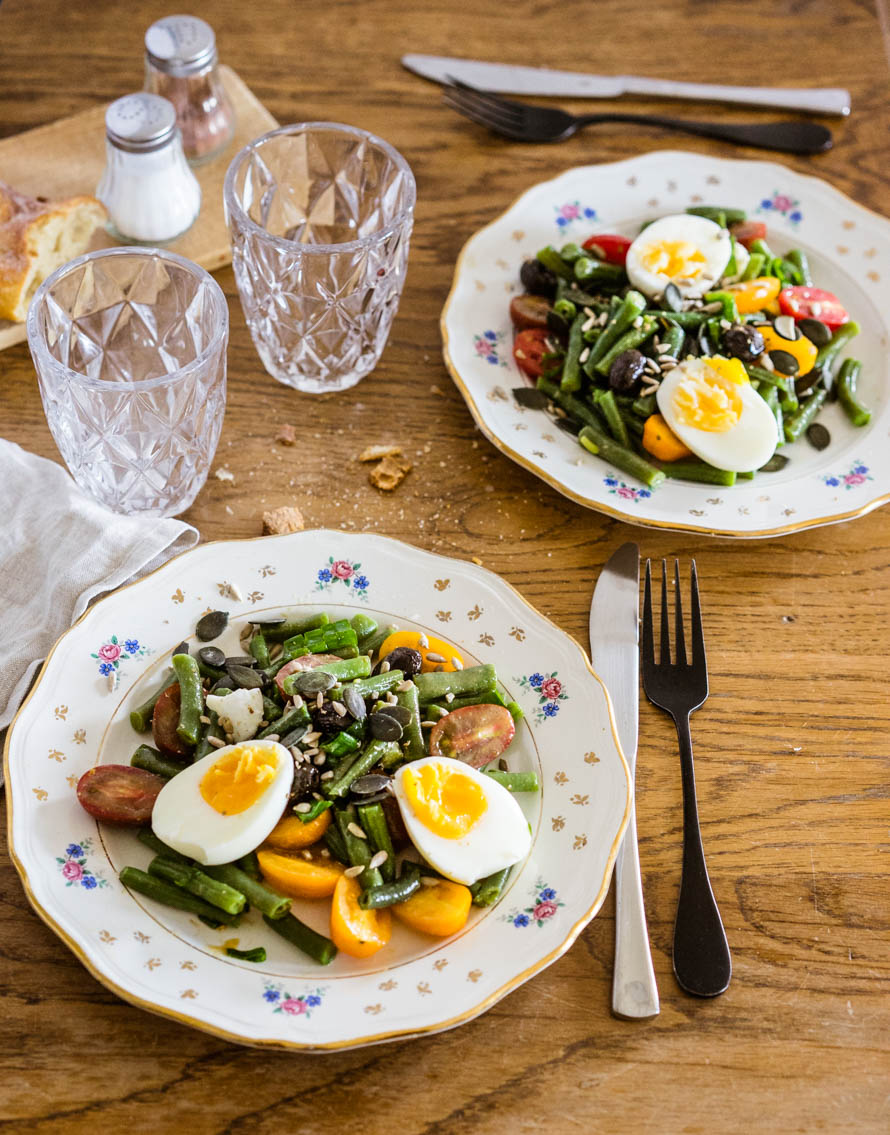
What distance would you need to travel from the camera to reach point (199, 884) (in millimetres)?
1546

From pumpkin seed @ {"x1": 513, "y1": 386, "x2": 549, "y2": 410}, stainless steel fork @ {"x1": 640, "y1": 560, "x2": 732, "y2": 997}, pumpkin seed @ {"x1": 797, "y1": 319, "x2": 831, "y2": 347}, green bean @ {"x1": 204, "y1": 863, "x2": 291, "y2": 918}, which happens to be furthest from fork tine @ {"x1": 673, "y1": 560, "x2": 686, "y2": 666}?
green bean @ {"x1": 204, "y1": 863, "x2": 291, "y2": 918}

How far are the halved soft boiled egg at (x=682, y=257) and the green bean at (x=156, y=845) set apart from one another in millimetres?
1509

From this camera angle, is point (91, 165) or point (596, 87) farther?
point (596, 87)

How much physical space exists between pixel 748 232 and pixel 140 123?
4.62 ft

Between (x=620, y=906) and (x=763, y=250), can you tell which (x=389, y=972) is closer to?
(x=620, y=906)

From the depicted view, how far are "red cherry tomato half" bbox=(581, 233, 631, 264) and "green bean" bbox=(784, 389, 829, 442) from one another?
1.70 ft

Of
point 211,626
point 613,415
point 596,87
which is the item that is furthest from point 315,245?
point 596,87

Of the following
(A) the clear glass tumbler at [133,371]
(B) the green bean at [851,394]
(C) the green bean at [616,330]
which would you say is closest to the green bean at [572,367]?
(C) the green bean at [616,330]

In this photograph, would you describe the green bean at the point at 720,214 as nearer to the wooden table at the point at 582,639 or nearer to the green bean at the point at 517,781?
the wooden table at the point at 582,639

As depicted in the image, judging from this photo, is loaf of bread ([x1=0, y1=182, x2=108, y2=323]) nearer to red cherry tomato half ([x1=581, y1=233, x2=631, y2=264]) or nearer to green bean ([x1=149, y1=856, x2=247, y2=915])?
red cherry tomato half ([x1=581, y1=233, x2=631, y2=264])

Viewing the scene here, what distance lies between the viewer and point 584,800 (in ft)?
5.53

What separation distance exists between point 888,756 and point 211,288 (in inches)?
58.2

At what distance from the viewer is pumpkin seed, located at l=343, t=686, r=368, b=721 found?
1.67m

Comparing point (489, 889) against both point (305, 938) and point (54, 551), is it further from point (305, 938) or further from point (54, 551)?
point (54, 551)
